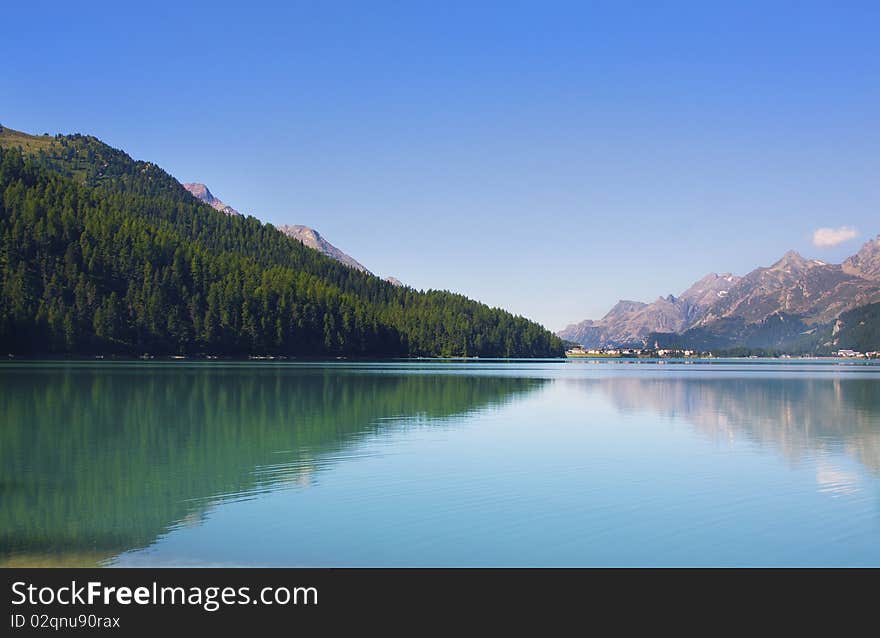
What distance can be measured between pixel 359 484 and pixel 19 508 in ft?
30.6

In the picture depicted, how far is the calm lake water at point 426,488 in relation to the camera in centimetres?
1688

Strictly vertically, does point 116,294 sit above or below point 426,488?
above

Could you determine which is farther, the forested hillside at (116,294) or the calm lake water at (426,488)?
the forested hillside at (116,294)

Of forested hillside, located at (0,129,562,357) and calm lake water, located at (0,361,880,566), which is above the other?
forested hillside, located at (0,129,562,357)

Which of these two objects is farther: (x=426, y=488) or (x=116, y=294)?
(x=116, y=294)

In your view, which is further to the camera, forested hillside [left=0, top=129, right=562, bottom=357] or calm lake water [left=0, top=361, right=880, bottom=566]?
forested hillside [left=0, top=129, right=562, bottom=357]

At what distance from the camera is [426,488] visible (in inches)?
942

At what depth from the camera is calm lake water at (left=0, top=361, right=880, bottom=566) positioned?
16875mm

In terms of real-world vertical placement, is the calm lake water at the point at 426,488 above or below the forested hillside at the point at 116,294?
below

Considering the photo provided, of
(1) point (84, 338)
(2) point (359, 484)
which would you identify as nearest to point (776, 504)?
(2) point (359, 484)

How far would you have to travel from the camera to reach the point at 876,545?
59.1 ft
